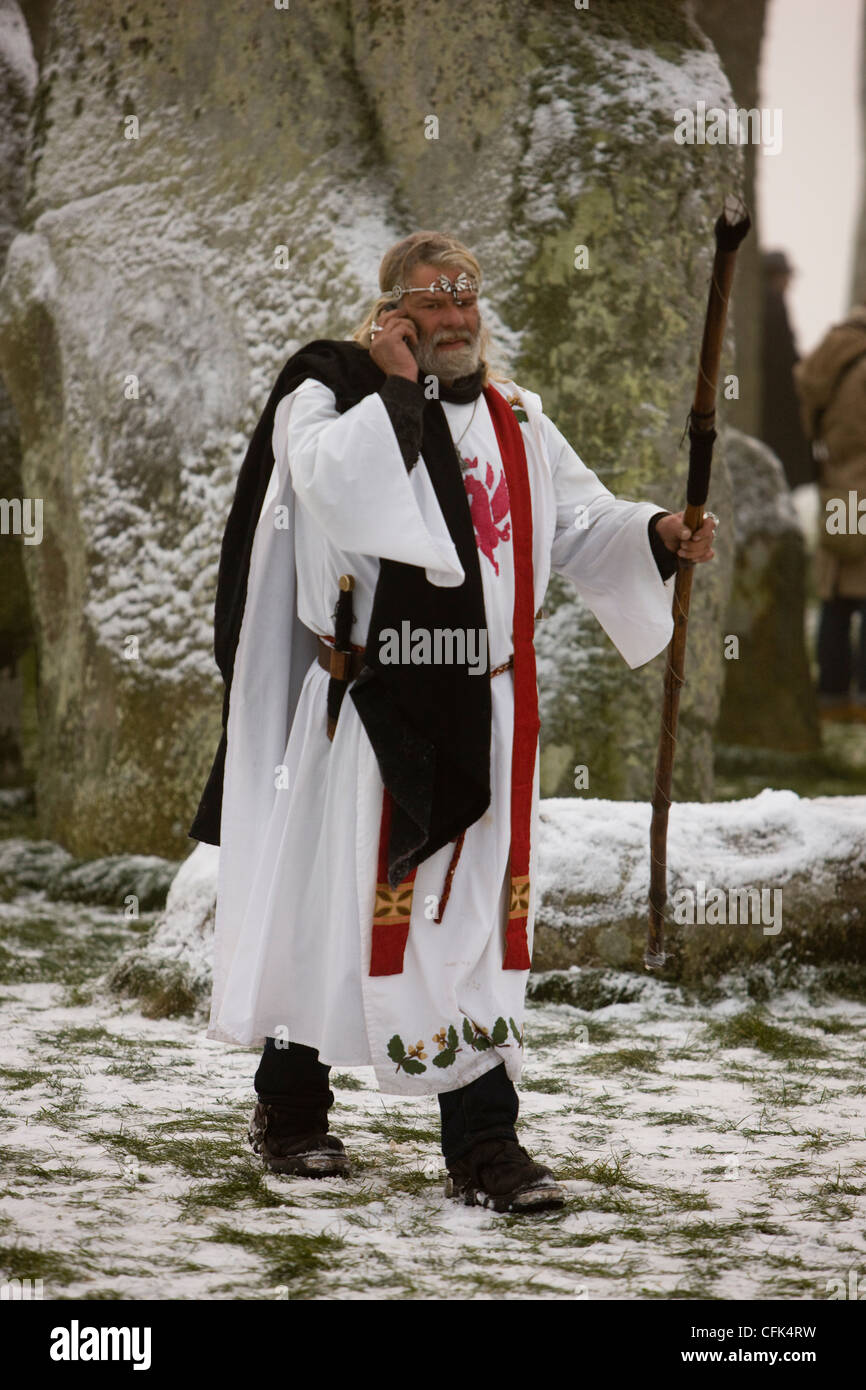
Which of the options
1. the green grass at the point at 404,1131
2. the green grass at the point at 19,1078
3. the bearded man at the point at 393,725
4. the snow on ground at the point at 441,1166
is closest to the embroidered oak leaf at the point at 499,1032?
the bearded man at the point at 393,725

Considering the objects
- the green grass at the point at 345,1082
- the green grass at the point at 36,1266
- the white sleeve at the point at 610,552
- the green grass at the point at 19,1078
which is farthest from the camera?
the green grass at the point at 345,1082

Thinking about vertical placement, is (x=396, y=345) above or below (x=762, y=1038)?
above

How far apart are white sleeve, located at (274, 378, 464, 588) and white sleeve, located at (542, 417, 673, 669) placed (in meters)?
0.51

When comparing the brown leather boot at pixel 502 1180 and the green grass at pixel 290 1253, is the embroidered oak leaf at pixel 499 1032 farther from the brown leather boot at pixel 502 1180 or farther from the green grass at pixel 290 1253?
the green grass at pixel 290 1253

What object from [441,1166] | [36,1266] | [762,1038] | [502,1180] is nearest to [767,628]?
[762,1038]

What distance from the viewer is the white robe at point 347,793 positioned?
343 cm

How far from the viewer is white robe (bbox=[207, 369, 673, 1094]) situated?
3.43 metres

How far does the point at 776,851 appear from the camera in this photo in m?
5.35

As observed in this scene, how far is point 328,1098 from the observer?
12.2ft

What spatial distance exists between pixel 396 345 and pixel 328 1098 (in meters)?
1.48

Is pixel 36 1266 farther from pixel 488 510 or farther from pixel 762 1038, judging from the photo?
pixel 762 1038

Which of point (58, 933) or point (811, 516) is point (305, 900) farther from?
point (811, 516)

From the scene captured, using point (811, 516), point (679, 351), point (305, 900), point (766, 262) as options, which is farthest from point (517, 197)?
point (811, 516)

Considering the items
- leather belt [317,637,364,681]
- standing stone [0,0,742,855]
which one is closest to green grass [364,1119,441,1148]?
leather belt [317,637,364,681]
